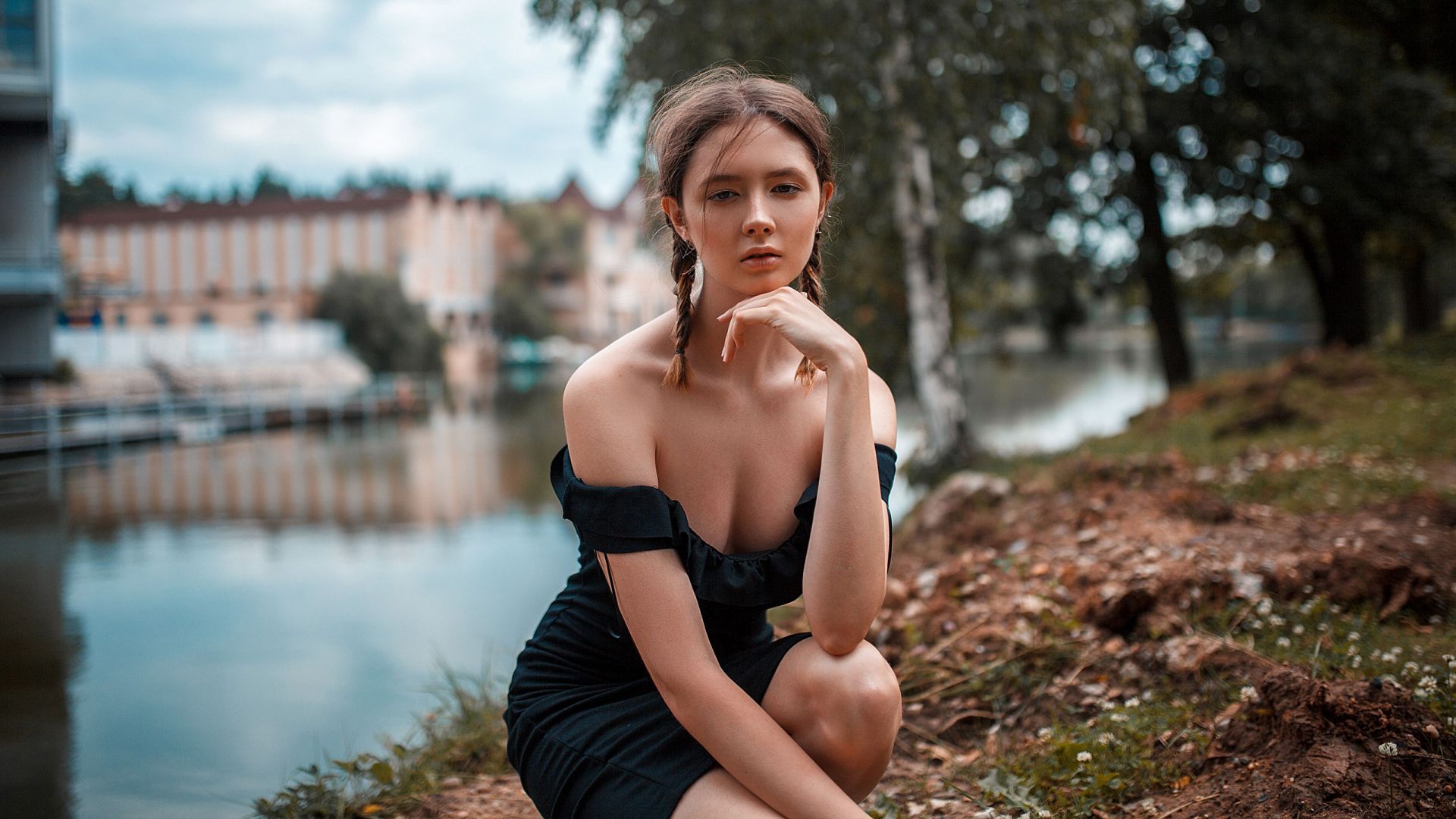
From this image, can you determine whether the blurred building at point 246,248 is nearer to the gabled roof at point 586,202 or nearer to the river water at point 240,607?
the gabled roof at point 586,202

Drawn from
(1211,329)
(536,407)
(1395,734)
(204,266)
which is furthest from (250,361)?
(1211,329)

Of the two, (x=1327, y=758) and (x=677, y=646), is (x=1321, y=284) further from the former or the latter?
(x=677, y=646)

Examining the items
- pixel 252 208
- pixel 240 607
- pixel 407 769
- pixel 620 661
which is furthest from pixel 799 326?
pixel 252 208

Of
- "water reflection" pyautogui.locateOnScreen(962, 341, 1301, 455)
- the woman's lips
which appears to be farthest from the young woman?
"water reflection" pyautogui.locateOnScreen(962, 341, 1301, 455)

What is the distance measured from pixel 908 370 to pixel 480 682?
23.8 feet

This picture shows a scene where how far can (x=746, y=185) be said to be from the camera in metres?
1.78

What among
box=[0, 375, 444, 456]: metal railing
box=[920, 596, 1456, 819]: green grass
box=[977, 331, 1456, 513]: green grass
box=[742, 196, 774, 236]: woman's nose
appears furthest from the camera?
box=[0, 375, 444, 456]: metal railing

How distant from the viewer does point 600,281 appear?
59656 mm

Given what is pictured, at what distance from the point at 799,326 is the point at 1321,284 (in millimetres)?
16286

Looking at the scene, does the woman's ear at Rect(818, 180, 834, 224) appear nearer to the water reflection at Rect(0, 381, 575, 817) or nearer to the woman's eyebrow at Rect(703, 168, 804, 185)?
the woman's eyebrow at Rect(703, 168, 804, 185)

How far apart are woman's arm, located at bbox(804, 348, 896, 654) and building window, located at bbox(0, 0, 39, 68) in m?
20.2

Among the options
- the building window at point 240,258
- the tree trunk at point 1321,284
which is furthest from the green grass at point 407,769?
the building window at point 240,258

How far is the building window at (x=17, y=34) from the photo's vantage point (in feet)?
57.5

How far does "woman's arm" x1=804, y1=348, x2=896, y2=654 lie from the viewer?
5.73 ft
